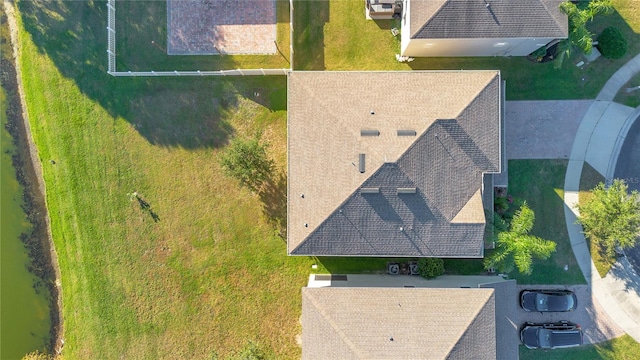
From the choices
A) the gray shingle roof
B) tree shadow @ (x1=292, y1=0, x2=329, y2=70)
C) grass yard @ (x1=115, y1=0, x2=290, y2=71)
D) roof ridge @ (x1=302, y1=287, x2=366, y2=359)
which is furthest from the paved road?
grass yard @ (x1=115, y1=0, x2=290, y2=71)

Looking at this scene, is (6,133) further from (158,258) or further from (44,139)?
(158,258)

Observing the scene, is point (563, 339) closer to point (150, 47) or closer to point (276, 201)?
point (276, 201)

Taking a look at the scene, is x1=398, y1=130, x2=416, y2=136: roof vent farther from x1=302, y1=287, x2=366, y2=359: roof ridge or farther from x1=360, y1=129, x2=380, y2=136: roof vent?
x1=302, y1=287, x2=366, y2=359: roof ridge

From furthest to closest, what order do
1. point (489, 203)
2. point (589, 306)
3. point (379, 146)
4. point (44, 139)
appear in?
point (44, 139) < point (589, 306) < point (489, 203) < point (379, 146)

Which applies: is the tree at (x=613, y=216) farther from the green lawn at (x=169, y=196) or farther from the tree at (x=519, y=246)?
the green lawn at (x=169, y=196)

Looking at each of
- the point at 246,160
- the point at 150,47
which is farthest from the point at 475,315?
the point at 150,47

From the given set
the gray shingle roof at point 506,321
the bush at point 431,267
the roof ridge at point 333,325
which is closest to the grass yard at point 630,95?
the gray shingle roof at point 506,321

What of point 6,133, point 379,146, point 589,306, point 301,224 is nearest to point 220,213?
point 301,224
